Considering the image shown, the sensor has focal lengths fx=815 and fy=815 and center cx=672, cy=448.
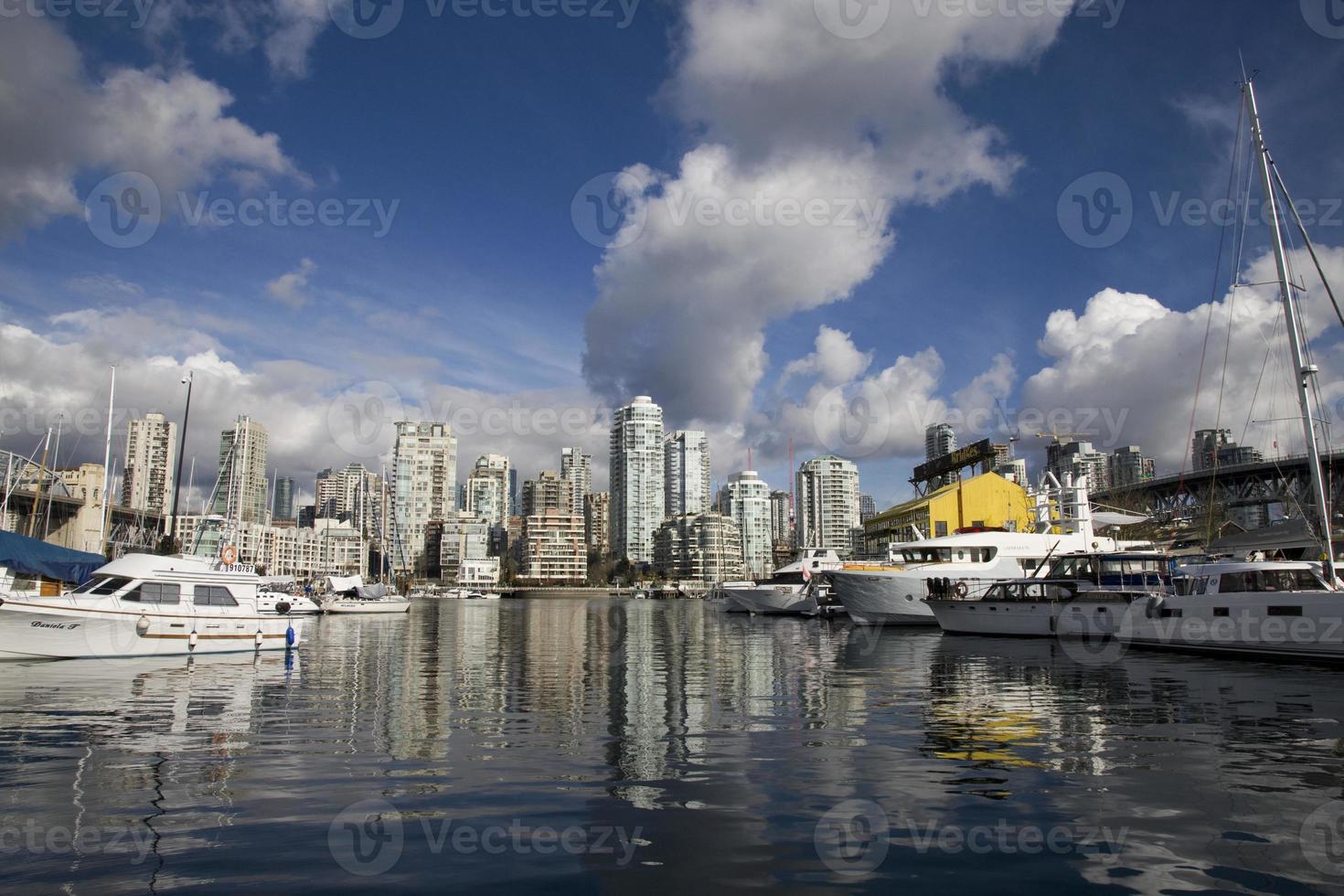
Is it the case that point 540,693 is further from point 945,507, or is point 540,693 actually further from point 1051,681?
point 945,507

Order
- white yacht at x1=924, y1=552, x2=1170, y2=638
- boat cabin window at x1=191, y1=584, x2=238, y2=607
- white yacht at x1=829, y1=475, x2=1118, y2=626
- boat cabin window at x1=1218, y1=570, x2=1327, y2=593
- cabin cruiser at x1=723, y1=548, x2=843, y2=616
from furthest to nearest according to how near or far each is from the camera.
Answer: cabin cruiser at x1=723, y1=548, x2=843, y2=616 < white yacht at x1=829, y1=475, x2=1118, y2=626 < white yacht at x1=924, y1=552, x2=1170, y2=638 < boat cabin window at x1=191, y1=584, x2=238, y2=607 < boat cabin window at x1=1218, y1=570, x2=1327, y2=593

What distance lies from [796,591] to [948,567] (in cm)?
2975

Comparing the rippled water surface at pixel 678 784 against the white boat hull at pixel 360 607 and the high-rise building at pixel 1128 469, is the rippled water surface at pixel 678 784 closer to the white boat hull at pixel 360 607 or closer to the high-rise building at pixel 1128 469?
the white boat hull at pixel 360 607

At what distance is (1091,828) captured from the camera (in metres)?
9.59

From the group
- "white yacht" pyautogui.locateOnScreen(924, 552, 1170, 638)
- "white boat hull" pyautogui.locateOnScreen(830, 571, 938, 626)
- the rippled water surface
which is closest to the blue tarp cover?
the rippled water surface

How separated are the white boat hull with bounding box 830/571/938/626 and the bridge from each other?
43.9 m

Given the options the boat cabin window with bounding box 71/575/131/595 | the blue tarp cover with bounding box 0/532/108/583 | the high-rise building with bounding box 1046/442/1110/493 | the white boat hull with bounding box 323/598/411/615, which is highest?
the high-rise building with bounding box 1046/442/1110/493

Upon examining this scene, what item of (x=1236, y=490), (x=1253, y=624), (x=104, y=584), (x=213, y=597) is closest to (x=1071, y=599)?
(x=1253, y=624)

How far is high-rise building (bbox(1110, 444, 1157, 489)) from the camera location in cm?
15175

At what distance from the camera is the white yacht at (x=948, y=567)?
48.7 m

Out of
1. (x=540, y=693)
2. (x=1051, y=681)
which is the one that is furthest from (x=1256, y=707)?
(x=540, y=693)

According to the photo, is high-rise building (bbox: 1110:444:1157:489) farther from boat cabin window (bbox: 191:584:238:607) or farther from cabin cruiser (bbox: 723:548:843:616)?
boat cabin window (bbox: 191:584:238:607)

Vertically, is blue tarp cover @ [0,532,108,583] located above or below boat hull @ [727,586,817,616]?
above

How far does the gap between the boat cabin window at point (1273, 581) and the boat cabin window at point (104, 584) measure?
38689 millimetres
